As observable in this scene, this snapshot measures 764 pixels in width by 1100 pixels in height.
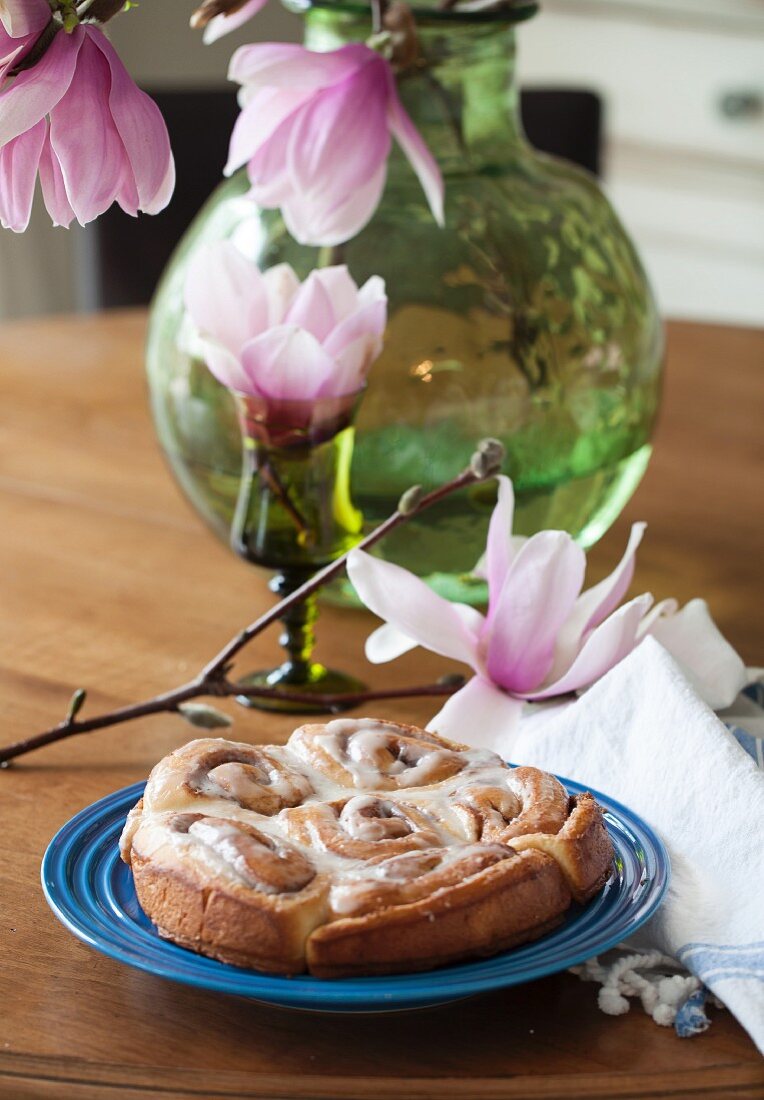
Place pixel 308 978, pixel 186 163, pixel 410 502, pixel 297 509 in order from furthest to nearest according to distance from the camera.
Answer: pixel 186 163
pixel 297 509
pixel 410 502
pixel 308 978

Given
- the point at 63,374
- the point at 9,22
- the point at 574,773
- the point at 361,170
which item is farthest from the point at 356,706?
the point at 63,374

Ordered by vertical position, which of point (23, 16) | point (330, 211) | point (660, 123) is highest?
point (23, 16)

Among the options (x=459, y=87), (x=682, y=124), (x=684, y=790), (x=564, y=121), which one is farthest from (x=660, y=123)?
(x=684, y=790)

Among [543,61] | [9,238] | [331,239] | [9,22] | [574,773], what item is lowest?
[9,238]

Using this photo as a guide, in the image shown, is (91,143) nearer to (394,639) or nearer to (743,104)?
(394,639)

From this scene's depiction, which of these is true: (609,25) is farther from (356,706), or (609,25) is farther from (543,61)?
(356,706)

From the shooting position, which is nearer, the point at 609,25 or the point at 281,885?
the point at 281,885

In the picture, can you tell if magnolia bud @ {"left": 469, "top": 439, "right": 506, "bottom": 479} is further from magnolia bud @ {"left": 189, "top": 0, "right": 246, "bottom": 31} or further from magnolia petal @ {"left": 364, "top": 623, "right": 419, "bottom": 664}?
magnolia bud @ {"left": 189, "top": 0, "right": 246, "bottom": 31}
